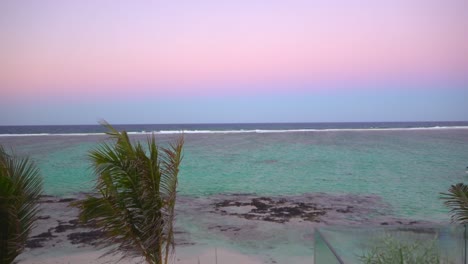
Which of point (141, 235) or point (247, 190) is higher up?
point (141, 235)

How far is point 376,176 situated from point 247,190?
703cm

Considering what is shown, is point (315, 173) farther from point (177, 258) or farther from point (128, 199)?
point (128, 199)

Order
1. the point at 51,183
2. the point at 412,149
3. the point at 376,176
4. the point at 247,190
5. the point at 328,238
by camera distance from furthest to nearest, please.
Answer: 1. the point at 412,149
2. the point at 376,176
3. the point at 51,183
4. the point at 247,190
5. the point at 328,238

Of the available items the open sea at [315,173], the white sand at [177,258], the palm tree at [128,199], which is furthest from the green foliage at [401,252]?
the open sea at [315,173]

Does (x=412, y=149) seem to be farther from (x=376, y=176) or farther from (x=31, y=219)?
(x=31, y=219)

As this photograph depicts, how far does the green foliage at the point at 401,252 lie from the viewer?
280cm

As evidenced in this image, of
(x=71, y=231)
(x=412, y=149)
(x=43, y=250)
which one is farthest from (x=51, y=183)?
(x=412, y=149)

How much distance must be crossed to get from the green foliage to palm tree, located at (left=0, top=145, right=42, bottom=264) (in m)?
2.83

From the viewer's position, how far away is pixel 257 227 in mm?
11312

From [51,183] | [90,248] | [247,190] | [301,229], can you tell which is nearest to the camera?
[90,248]

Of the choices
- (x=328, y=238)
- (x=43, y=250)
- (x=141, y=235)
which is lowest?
(x=43, y=250)

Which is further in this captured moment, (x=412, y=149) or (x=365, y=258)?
(x=412, y=149)

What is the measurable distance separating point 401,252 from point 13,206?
9.97 feet

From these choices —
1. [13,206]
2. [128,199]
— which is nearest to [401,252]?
[128,199]
